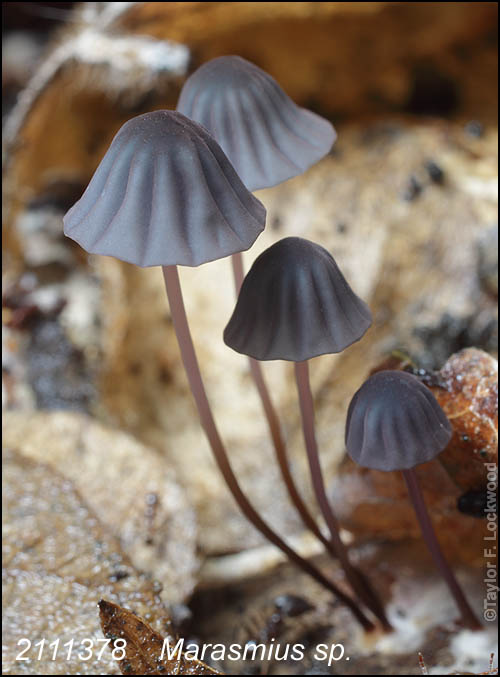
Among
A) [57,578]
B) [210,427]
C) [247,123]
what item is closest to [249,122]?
A: [247,123]

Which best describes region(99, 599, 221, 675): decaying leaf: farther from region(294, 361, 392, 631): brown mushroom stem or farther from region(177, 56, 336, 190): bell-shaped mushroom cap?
region(177, 56, 336, 190): bell-shaped mushroom cap

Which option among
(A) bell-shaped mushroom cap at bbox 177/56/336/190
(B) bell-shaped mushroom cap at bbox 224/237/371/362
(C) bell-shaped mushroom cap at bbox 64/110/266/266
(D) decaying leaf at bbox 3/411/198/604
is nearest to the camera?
(C) bell-shaped mushroom cap at bbox 64/110/266/266

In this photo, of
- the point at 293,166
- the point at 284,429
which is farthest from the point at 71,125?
the point at 293,166

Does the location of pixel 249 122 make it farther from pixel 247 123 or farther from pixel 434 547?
pixel 434 547

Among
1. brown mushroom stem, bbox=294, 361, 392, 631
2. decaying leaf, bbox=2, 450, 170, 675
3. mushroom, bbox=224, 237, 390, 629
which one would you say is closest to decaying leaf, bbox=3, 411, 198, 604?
decaying leaf, bbox=2, 450, 170, 675

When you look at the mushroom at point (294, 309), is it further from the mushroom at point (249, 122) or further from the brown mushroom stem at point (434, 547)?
the brown mushroom stem at point (434, 547)

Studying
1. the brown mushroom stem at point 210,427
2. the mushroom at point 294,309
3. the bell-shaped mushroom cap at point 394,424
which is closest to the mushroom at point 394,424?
the bell-shaped mushroom cap at point 394,424

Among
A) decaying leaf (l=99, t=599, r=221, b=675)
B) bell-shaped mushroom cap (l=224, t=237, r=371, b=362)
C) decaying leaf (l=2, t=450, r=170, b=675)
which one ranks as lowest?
decaying leaf (l=2, t=450, r=170, b=675)
